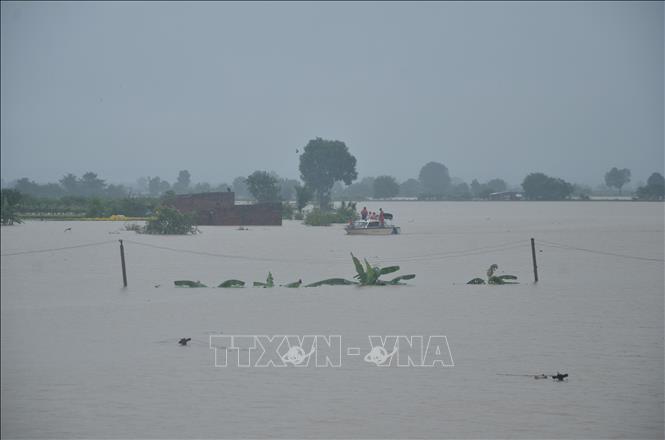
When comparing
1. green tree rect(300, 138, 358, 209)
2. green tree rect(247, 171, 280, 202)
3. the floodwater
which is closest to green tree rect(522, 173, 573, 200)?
green tree rect(300, 138, 358, 209)

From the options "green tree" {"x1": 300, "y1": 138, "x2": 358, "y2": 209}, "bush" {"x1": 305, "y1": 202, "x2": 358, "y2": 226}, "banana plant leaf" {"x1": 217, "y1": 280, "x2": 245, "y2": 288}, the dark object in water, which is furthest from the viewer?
"green tree" {"x1": 300, "y1": 138, "x2": 358, "y2": 209}

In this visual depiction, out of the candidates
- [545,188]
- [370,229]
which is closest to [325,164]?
[545,188]

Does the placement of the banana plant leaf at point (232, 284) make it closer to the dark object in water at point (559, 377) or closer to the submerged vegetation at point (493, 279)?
the submerged vegetation at point (493, 279)

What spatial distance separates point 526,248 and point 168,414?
3404 centimetres

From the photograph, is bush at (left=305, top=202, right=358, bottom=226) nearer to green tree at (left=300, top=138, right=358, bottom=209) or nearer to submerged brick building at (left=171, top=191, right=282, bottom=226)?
submerged brick building at (left=171, top=191, right=282, bottom=226)

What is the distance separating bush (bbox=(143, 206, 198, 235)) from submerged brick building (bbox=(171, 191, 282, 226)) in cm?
237

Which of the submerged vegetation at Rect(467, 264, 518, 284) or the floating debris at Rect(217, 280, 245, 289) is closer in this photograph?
the floating debris at Rect(217, 280, 245, 289)

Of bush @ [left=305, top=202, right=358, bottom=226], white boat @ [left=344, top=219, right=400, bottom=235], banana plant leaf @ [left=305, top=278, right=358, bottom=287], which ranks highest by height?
bush @ [left=305, top=202, right=358, bottom=226]

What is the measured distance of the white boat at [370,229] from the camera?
52906mm

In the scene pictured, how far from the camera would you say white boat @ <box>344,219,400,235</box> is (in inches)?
2083

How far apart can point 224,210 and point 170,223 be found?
885cm

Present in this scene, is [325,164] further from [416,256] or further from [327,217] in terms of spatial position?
[416,256]

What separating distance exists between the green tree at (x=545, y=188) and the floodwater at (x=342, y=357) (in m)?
164

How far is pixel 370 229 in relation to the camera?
5284cm
